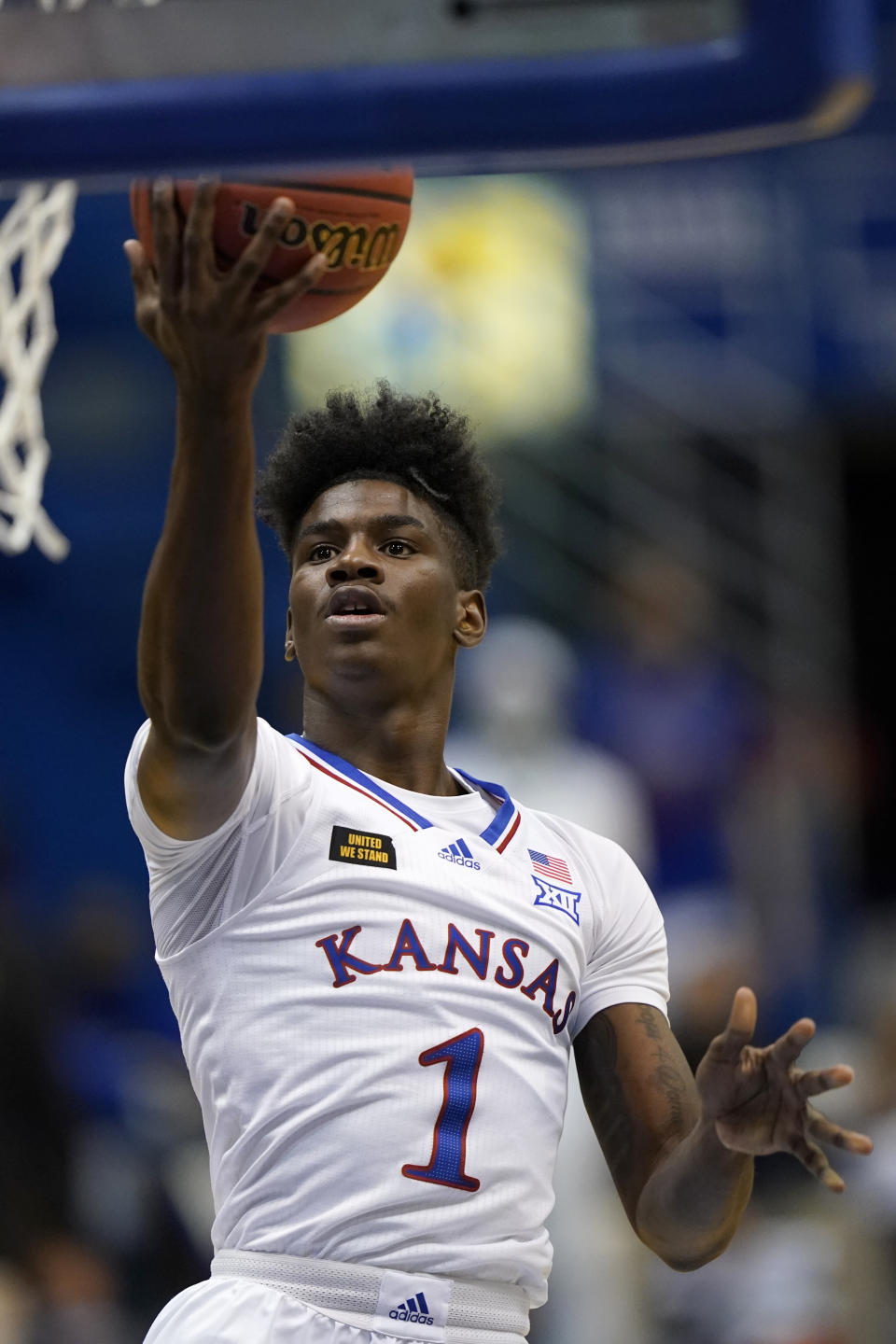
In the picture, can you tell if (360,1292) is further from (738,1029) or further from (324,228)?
(324,228)

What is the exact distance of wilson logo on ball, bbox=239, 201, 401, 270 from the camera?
3436 millimetres

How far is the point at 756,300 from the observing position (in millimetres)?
10125

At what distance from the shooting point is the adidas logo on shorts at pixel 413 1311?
11.2ft

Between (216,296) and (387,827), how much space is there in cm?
131

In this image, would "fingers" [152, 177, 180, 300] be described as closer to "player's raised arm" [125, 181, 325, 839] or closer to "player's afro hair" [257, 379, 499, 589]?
"player's raised arm" [125, 181, 325, 839]

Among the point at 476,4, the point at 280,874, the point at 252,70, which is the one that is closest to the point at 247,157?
the point at 252,70

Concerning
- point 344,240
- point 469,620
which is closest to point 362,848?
point 469,620

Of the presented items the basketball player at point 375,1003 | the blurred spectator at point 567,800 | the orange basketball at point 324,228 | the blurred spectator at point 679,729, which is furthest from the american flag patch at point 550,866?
the blurred spectator at point 679,729

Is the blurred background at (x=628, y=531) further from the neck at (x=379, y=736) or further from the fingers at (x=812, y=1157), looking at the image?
the fingers at (x=812, y=1157)

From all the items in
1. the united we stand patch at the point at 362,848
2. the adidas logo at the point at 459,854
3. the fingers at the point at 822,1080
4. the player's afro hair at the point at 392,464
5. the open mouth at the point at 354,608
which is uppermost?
the player's afro hair at the point at 392,464

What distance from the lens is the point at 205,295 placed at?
2797 millimetres

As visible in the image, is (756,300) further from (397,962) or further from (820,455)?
(397,962)

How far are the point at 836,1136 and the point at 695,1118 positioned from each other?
1.99 ft

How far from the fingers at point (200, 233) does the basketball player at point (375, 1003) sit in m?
0.35
